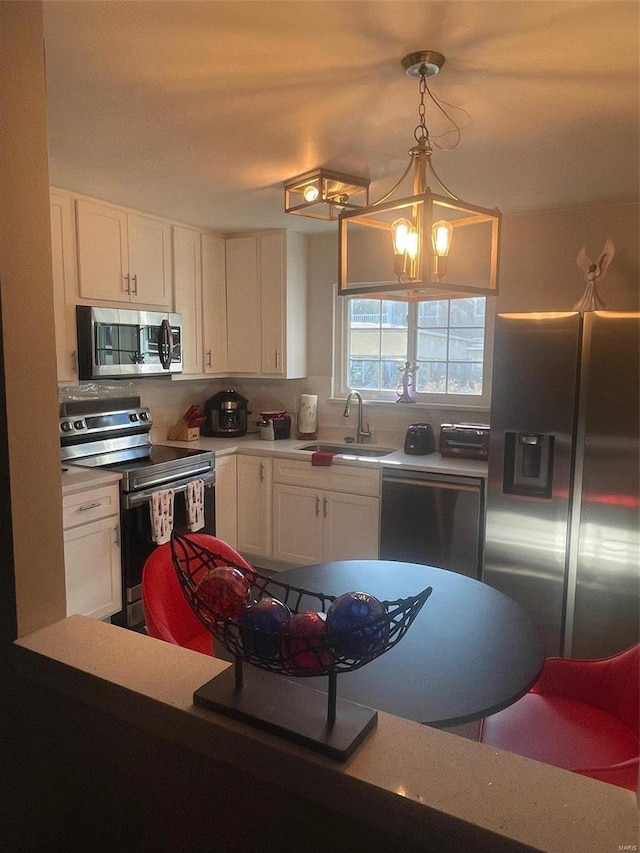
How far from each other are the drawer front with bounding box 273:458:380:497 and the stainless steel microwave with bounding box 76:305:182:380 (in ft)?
3.03

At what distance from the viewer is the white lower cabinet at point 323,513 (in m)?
3.57

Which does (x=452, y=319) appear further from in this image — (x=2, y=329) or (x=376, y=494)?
(x=2, y=329)

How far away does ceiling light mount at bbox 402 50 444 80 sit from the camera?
160cm

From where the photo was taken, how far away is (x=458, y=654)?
1543 millimetres

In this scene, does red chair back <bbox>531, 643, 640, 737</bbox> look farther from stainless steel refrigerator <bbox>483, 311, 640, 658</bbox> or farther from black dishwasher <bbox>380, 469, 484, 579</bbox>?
black dishwasher <bbox>380, 469, 484, 579</bbox>

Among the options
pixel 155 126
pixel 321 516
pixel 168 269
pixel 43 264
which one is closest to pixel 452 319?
pixel 321 516

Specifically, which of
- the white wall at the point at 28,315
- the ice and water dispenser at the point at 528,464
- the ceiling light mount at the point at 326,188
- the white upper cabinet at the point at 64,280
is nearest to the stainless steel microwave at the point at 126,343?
the white upper cabinet at the point at 64,280

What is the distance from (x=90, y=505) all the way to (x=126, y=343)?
0.96 metres

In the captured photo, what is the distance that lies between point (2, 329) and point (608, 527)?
260 cm

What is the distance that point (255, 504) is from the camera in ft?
13.0

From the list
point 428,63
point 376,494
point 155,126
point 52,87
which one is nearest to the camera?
point 428,63

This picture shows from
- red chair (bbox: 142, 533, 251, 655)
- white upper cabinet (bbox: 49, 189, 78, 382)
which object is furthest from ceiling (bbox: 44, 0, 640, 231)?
red chair (bbox: 142, 533, 251, 655)

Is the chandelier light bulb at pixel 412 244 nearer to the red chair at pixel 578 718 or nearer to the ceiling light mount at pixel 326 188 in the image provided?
the ceiling light mount at pixel 326 188

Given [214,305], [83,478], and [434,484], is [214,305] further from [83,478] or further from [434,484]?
[434,484]
